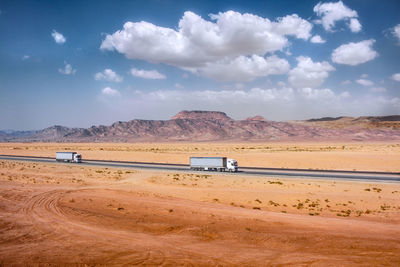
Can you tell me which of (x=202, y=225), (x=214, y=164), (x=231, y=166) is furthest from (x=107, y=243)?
(x=214, y=164)

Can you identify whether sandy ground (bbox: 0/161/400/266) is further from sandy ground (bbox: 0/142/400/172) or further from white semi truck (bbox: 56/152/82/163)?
white semi truck (bbox: 56/152/82/163)

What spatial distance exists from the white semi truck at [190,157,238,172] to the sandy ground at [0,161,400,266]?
1395 centimetres

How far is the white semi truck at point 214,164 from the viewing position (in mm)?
44188

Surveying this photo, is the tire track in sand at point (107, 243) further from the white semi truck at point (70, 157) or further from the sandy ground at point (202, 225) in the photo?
the white semi truck at point (70, 157)

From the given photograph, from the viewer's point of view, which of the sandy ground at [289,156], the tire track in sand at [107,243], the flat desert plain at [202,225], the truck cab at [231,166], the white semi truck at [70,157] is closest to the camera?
the tire track in sand at [107,243]

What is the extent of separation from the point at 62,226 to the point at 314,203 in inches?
765

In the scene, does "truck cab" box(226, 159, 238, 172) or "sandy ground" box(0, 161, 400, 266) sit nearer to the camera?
"sandy ground" box(0, 161, 400, 266)

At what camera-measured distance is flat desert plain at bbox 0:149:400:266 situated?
12391 millimetres

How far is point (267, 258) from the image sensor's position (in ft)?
40.3

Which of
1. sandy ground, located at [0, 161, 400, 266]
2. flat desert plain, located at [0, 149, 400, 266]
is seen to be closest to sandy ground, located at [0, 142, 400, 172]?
flat desert plain, located at [0, 149, 400, 266]

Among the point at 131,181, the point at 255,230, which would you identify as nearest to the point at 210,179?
the point at 131,181

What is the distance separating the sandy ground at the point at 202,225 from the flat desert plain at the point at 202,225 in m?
0.05

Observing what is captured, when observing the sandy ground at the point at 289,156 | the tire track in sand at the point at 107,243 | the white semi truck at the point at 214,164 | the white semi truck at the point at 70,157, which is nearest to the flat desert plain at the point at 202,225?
the tire track in sand at the point at 107,243

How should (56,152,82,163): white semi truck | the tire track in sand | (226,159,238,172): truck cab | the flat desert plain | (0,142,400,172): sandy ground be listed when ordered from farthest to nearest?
(56,152,82,163): white semi truck < (0,142,400,172): sandy ground < (226,159,238,172): truck cab < the flat desert plain < the tire track in sand
